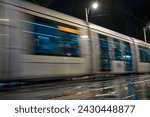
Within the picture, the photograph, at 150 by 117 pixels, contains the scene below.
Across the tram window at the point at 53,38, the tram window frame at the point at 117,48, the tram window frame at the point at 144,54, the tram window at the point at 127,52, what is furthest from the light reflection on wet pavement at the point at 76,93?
the tram window frame at the point at 144,54

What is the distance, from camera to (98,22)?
59.8 m

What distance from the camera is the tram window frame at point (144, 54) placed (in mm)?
22766

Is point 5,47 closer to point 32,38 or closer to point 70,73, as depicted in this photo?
point 32,38

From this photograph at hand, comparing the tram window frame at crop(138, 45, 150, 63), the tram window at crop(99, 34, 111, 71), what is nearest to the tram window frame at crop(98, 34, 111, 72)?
the tram window at crop(99, 34, 111, 71)

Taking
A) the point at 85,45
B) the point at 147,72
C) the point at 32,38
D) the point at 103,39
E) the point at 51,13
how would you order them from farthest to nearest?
the point at 147,72, the point at 103,39, the point at 85,45, the point at 51,13, the point at 32,38

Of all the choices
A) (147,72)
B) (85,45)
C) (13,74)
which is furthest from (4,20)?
(147,72)

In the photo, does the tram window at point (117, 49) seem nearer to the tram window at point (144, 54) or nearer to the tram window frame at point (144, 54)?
the tram window frame at point (144, 54)

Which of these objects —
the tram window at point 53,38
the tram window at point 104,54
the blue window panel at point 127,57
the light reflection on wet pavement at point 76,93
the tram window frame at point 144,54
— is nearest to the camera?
the light reflection on wet pavement at point 76,93

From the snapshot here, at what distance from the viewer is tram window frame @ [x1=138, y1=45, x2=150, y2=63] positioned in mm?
22766

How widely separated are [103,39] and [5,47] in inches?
317

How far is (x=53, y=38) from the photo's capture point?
12273 mm

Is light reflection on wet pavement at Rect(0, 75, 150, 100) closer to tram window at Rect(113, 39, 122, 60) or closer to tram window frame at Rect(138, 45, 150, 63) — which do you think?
tram window at Rect(113, 39, 122, 60)

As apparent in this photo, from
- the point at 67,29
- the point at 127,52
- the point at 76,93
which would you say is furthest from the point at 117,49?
the point at 76,93

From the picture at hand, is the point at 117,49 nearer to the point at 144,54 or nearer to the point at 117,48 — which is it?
the point at 117,48
